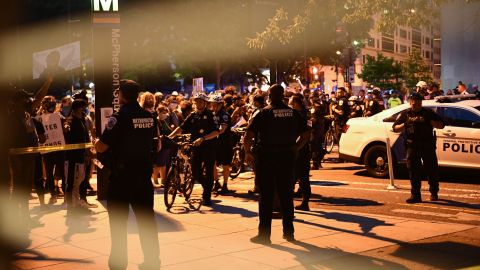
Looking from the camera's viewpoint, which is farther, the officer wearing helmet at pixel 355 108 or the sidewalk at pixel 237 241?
the officer wearing helmet at pixel 355 108

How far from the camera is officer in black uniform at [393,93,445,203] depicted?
37.3 ft

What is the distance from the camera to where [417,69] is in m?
96.1

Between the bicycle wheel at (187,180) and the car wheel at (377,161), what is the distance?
17.5 feet

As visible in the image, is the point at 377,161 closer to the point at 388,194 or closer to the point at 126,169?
the point at 388,194

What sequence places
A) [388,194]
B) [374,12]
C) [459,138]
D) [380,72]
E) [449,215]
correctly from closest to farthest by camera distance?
[449,215], [388,194], [459,138], [374,12], [380,72]

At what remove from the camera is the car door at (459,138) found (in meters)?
13.7

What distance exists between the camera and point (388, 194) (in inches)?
494

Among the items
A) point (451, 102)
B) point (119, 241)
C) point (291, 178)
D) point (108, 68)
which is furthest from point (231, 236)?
point (451, 102)

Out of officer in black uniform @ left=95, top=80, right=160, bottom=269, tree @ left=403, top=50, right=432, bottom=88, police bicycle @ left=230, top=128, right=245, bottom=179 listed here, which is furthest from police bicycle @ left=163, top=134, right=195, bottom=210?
tree @ left=403, top=50, right=432, bottom=88

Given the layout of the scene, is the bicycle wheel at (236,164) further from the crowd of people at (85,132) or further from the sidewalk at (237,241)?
the sidewalk at (237,241)

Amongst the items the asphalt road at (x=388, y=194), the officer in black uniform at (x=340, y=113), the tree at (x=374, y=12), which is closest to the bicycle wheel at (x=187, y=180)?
the asphalt road at (x=388, y=194)

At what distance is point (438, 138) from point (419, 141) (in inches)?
112

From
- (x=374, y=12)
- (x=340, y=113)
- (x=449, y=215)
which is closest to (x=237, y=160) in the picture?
(x=374, y=12)

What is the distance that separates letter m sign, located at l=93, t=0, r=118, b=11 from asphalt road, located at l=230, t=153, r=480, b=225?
13.6 ft
